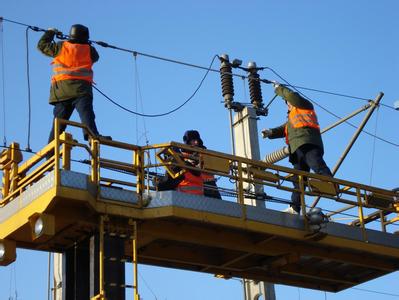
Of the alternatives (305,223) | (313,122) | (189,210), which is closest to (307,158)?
(313,122)

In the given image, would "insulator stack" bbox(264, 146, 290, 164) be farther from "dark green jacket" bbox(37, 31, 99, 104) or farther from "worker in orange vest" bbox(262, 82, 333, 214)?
"dark green jacket" bbox(37, 31, 99, 104)

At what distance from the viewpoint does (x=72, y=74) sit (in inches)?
619

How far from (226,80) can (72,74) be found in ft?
18.6

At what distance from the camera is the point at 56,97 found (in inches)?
615

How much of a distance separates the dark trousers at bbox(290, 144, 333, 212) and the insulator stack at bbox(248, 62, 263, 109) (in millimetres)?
2839

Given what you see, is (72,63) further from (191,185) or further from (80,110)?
(191,185)

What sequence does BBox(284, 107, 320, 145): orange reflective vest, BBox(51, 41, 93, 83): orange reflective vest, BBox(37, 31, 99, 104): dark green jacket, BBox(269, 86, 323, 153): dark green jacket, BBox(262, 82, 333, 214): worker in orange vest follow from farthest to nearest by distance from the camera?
BBox(284, 107, 320, 145): orange reflective vest, BBox(269, 86, 323, 153): dark green jacket, BBox(262, 82, 333, 214): worker in orange vest, BBox(51, 41, 93, 83): orange reflective vest, BBox(37, 31, 99, 104): dark green jacket

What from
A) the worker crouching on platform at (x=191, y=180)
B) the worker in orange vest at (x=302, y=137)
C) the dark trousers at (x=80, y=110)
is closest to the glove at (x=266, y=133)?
the worker in orange vest at (x=302, y=137)

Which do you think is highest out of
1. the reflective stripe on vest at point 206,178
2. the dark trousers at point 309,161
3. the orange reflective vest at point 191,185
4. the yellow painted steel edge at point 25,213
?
the dark trousers at point 309,161

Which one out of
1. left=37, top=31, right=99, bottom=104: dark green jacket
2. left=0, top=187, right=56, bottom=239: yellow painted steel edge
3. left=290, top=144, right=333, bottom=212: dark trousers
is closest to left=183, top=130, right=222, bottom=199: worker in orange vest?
left=290, top=144, right=333, bottom=212: dark trousers

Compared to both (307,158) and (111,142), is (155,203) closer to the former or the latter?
(111,142)

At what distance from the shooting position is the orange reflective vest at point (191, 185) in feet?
52.1

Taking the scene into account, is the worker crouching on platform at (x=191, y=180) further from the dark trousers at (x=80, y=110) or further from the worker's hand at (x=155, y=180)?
the dark trousers at (x=80, y=110)

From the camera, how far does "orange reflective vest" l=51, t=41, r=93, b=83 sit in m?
15.7
